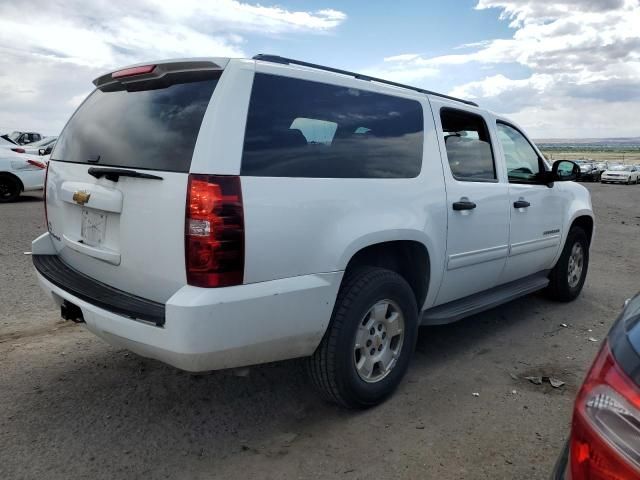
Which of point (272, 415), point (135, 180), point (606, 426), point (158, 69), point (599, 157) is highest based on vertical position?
point (599, 157)

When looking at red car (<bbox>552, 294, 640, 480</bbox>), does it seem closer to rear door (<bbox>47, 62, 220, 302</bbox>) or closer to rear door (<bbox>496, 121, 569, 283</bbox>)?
rear door (<bbox>47, 62, 220, 302</bbox>)

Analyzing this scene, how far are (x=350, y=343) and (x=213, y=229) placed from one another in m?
1.06

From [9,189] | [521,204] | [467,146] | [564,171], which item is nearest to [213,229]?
[467,146]

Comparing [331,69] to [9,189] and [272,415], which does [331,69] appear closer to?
[272,415]

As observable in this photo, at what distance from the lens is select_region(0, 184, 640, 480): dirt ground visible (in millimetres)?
2537

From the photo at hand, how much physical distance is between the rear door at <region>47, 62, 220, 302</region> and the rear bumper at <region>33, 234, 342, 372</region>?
0.56 feet

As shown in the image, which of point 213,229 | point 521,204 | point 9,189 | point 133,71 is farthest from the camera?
point 9,189

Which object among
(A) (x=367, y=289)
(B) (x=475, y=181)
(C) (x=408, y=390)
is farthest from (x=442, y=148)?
(C) (x=408, y=390)

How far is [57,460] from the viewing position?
253cm

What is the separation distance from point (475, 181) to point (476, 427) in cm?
176

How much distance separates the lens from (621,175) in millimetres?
33656

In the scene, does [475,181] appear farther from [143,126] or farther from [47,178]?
[47,178]

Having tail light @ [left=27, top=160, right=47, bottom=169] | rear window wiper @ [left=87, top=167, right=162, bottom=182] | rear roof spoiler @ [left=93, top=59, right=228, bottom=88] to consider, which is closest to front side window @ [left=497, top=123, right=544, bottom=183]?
rear roof spoiler @ [left=93, top=59, right=228, bottom=88]

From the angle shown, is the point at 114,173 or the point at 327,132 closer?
the point at 114,173
